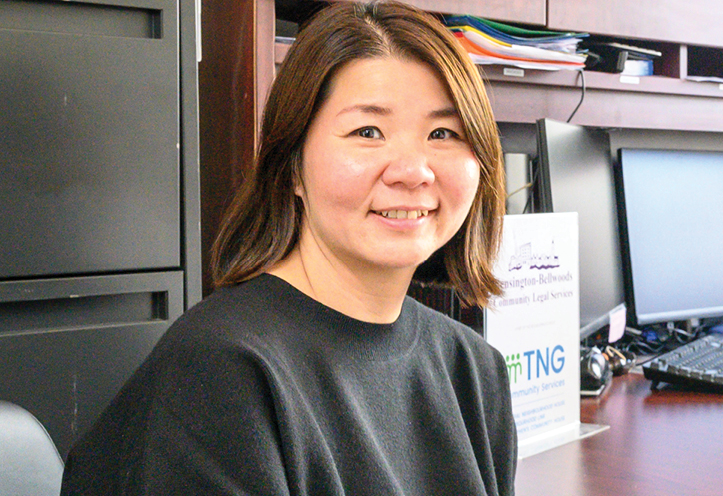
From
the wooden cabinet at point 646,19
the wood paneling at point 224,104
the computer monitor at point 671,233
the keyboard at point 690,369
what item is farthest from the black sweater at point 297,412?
the computer monitor at point 671,233

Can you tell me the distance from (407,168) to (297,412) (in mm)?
284

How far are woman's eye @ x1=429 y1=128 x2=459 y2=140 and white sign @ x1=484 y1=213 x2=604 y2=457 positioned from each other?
0.37 metres

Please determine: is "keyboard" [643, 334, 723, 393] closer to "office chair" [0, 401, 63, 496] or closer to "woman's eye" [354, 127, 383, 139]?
"woman's eye" [354, 127, 383, 139]

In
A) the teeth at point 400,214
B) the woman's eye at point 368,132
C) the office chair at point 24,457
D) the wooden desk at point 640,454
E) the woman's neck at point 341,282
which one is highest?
the woman's eye at point 368,132

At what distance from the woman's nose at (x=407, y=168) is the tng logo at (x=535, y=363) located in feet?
1.57

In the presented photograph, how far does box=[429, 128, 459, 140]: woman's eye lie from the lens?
36.5 inches

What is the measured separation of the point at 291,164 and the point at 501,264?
1.51ft

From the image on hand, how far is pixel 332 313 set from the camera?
0.92 metres

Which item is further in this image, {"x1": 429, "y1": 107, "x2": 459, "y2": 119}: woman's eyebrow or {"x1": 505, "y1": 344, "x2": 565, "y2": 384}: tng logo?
{"x1": 505, "y1": 344, "x2": 565, "y2": 384}: tng logo

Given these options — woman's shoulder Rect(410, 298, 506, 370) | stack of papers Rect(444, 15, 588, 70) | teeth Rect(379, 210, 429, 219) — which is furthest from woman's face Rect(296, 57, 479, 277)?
stack of papers Rect(444, 15, 588, 70)

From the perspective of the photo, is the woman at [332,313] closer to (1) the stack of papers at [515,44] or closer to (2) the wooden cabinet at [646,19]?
(1) the stack of papers at [515,44]

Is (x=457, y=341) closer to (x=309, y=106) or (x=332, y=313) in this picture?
(x=332, y=313)

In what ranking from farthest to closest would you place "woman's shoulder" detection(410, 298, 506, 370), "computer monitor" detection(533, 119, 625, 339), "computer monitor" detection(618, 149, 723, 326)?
"computer monitor" detection(618, 149, 723, 326) → "computer monitor" detection(533, 119, 625, 339) → "woman's shoulder" detection(410, 298, 506, 370)

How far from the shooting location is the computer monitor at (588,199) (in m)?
1.66
